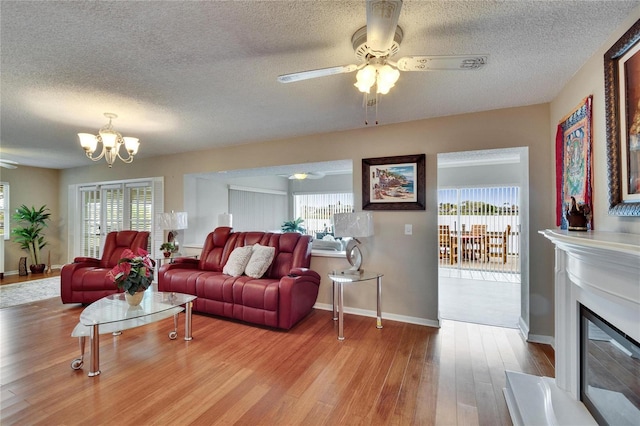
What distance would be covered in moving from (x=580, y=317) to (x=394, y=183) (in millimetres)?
2077

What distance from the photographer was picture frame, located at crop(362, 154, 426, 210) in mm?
3266

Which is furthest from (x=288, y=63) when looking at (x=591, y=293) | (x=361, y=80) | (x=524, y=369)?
(x=524, y=369)

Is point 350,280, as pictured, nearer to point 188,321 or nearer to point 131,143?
point 188,321

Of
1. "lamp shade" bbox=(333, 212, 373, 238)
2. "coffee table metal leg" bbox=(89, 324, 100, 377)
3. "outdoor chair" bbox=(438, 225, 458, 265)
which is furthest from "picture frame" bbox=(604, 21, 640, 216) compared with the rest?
"outdoor chair" bbox=(438, 225, 458, 265)

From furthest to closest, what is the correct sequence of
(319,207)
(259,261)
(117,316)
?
(319,207)
(259,261)
(117,316)

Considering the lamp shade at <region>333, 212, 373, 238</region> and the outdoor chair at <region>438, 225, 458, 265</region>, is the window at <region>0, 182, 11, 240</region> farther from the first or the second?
the outdoor chair at <region>438, 225, 458, 265</region>

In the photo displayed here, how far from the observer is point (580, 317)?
5.73ft

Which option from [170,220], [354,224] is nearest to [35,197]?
[170,220]

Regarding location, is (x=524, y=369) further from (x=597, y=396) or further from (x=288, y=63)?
(x=288, y=63)

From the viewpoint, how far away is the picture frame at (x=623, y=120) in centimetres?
148

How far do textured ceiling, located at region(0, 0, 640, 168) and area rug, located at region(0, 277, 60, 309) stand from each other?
98.6 inches

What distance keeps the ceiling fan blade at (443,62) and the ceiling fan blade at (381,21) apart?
19 cm

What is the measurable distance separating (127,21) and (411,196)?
9.67ft

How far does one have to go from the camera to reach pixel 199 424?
5.45 feet
